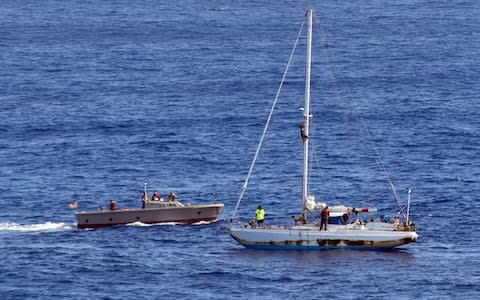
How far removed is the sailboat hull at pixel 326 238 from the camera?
124m

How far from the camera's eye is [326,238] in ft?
410

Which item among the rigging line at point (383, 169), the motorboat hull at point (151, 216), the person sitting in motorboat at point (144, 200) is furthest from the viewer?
the rigging line at point (383, 169)

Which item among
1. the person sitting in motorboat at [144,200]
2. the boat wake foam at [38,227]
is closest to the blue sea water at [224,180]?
the boat wake foam at [38,227]

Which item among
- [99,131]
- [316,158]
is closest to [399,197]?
[316,158]

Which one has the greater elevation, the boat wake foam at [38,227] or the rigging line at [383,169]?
the rigging line at [383,169]

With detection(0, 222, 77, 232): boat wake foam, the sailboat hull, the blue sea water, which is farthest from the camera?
detection(0, 222, 77, 232): boat wake foam

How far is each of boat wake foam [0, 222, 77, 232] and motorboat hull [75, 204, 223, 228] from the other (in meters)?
1.35

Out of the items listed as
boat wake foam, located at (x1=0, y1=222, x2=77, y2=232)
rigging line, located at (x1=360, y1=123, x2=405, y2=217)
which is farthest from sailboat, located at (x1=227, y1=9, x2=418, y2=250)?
boat wake foam, located at (x1=0, y1=222, x2=77, y2=232)

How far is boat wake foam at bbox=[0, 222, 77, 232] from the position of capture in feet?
444

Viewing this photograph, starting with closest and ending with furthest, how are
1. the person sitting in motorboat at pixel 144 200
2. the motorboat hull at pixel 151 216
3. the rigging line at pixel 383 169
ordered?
the motorboat hull at pixel 151 216
the person sitting in motorboat at pixel 144 200
the rigging line at pixel 383 169

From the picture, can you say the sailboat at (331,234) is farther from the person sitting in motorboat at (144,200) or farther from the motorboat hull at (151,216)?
the person sitting in motorboat at (144,200)

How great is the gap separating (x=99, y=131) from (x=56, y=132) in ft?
14.2

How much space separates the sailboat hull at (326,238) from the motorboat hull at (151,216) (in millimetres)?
11721

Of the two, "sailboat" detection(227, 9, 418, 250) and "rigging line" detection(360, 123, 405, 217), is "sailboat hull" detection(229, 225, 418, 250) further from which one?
"rigging line" detection(360, 123, 405, 217)
